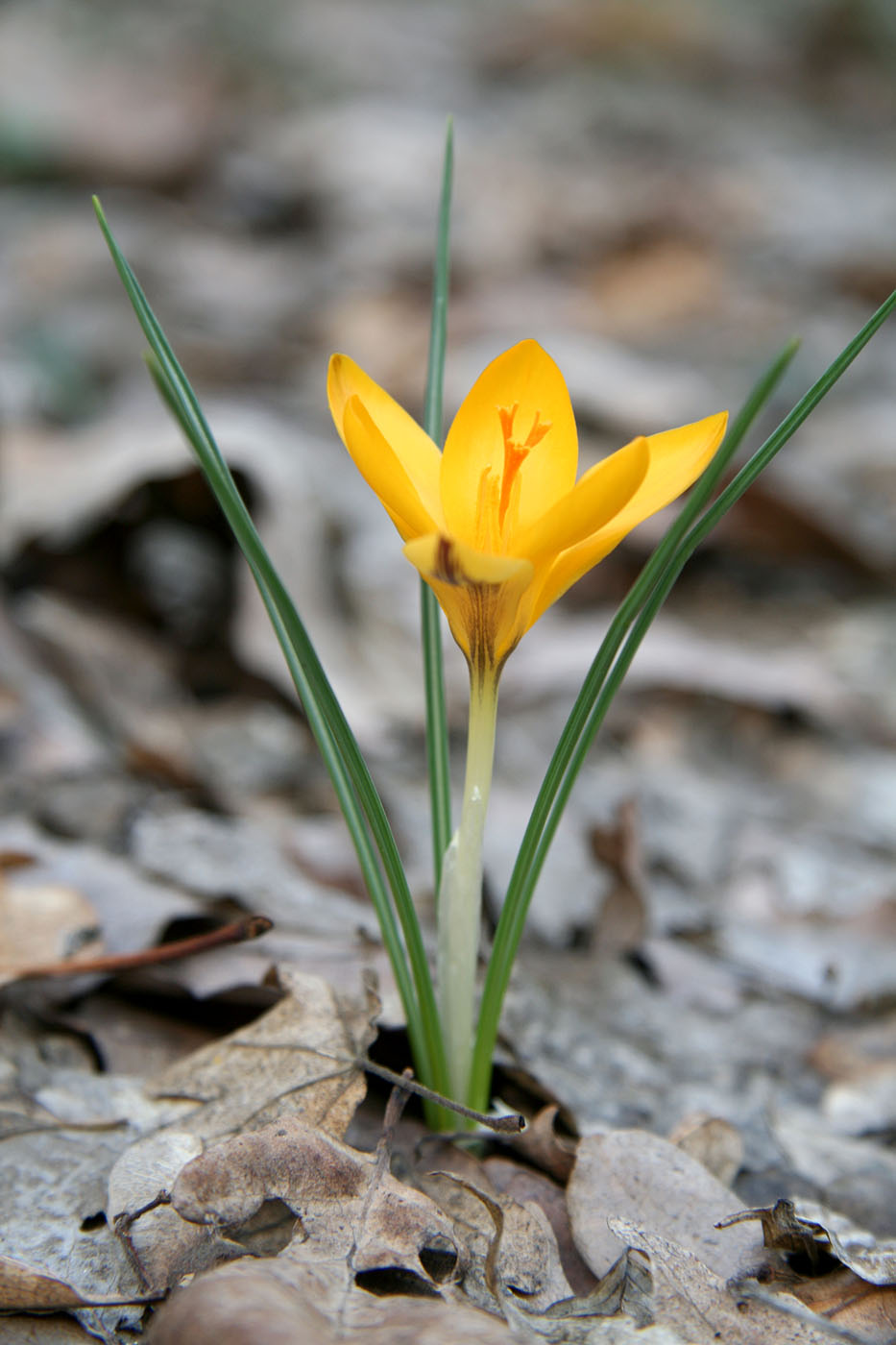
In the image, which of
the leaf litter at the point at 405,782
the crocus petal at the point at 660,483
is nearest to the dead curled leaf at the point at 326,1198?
the leaf litter at the point at 405,782

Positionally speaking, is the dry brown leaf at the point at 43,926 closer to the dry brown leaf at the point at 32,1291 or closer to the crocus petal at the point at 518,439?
the dry brown leaf at the point at 32,1291

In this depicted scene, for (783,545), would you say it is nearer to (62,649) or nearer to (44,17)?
(62,649)

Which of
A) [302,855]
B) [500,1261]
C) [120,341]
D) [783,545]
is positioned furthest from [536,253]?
[500,1261]

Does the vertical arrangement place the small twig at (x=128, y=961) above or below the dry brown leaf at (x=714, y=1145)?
above

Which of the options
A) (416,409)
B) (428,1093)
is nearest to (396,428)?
(428,1093)

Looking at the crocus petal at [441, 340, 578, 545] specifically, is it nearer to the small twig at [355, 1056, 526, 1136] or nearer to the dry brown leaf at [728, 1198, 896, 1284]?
the small twig at [355, 1056, 526, 1136]

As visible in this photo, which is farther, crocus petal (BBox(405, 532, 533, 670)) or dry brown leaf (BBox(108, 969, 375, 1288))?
dry brown leaf (BBox(108, 969, 375, 1288))

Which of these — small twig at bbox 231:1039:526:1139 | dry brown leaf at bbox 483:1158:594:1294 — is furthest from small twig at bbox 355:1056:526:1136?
dry brown leaf at bbox 483:1158:594:1294
